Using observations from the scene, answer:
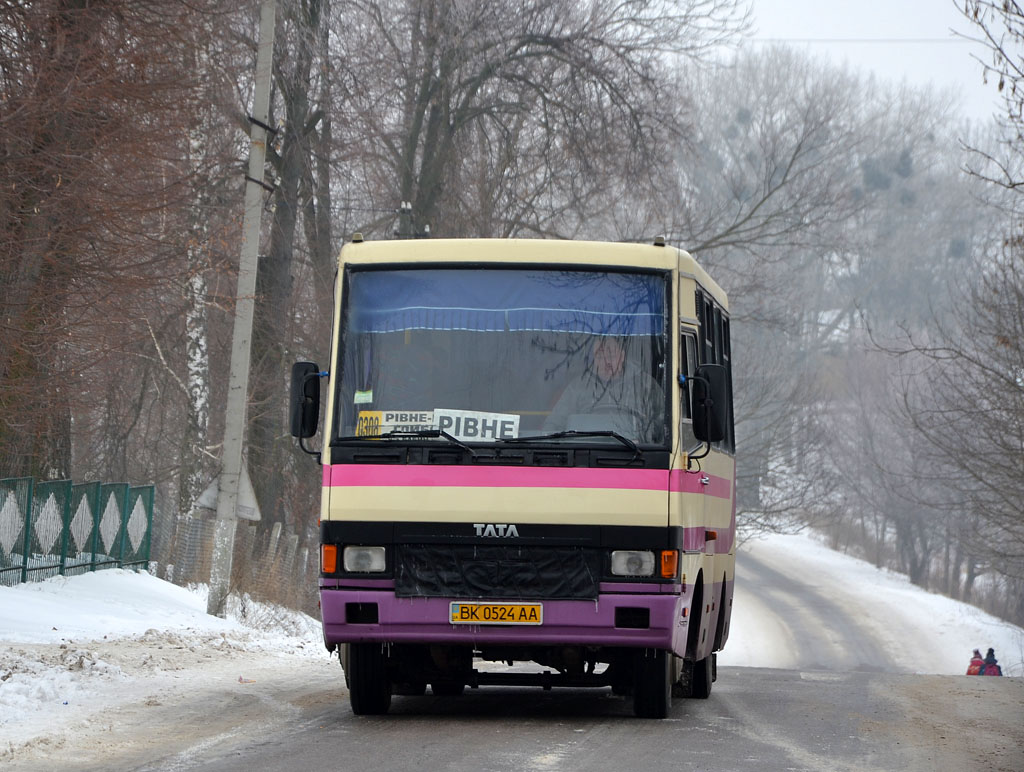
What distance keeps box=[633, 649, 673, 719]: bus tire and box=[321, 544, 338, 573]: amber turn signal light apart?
6.95 feet

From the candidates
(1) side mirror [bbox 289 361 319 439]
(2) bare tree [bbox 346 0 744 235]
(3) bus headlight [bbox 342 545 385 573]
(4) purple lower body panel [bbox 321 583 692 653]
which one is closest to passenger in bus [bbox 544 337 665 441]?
(4) purple lower body panel [bbox 321 583 692 653]

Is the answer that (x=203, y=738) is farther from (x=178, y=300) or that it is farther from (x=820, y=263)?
(x=820, y=263)

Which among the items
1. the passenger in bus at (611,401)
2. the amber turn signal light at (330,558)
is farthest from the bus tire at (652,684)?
the amber turn signal light at (330,558)

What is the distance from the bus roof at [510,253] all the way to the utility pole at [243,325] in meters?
9.45

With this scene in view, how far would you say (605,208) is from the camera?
32094mm

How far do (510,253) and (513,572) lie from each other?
216cm

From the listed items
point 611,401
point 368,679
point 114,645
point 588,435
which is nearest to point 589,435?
point 588,435

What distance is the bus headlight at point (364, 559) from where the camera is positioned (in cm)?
1052

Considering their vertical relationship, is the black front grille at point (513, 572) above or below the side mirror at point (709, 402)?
below

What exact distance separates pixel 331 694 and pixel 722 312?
452cm

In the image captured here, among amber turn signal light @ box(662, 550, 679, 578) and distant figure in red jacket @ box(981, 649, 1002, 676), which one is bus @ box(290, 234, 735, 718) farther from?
distant figure in red jacket @ box(981, 649, 1002, 676)

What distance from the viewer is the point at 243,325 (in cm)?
2059

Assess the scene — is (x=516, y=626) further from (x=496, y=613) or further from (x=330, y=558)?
(x=330, y=558)

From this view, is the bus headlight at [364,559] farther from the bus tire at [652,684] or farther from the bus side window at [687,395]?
the bus side window at [687,395]
